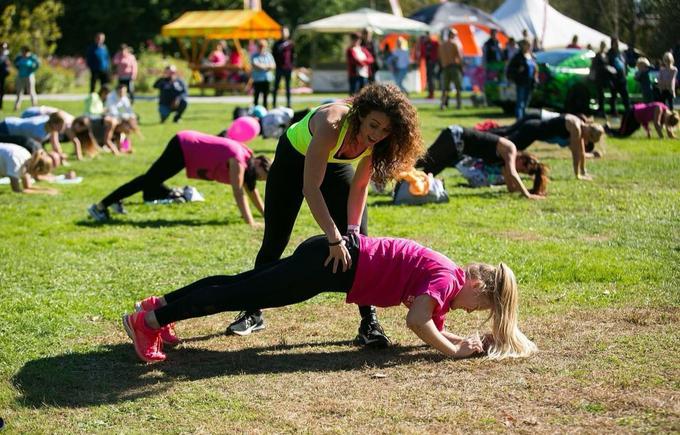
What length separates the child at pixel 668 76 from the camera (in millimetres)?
20297

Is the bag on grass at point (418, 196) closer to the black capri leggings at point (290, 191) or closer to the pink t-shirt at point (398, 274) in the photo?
the black capri leggings at point (290, 191)

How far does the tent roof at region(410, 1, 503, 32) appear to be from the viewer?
3531cm

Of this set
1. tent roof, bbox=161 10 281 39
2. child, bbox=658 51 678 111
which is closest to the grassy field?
child, bbox=658 51 678 111

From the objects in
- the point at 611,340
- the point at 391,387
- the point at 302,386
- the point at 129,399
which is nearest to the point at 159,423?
the point at 129,399

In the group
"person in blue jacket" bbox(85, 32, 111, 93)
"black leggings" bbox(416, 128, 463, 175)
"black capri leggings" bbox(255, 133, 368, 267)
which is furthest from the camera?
"person in blue jacket" bbox(85, 32, 111, 93)

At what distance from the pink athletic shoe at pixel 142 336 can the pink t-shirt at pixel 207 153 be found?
463 centimetres

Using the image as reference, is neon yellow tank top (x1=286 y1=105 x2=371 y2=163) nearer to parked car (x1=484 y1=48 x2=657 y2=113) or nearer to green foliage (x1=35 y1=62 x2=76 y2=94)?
parked car (x1=484 y1=48 x2=657 y2=113)

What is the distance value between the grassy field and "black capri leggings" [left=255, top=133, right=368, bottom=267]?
0.76 m

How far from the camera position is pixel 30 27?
3956 centimetres

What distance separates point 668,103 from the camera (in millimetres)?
21312

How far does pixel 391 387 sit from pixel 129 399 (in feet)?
4.63

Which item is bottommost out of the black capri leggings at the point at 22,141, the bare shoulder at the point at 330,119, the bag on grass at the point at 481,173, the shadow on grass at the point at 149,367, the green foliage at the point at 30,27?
the shadow on grass at the point at 149,367

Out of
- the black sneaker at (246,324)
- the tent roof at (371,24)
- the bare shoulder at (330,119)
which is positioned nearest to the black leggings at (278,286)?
the bare shoulder at (330,119)

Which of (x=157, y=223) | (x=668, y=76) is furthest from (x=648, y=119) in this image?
(x=157, y=223)
